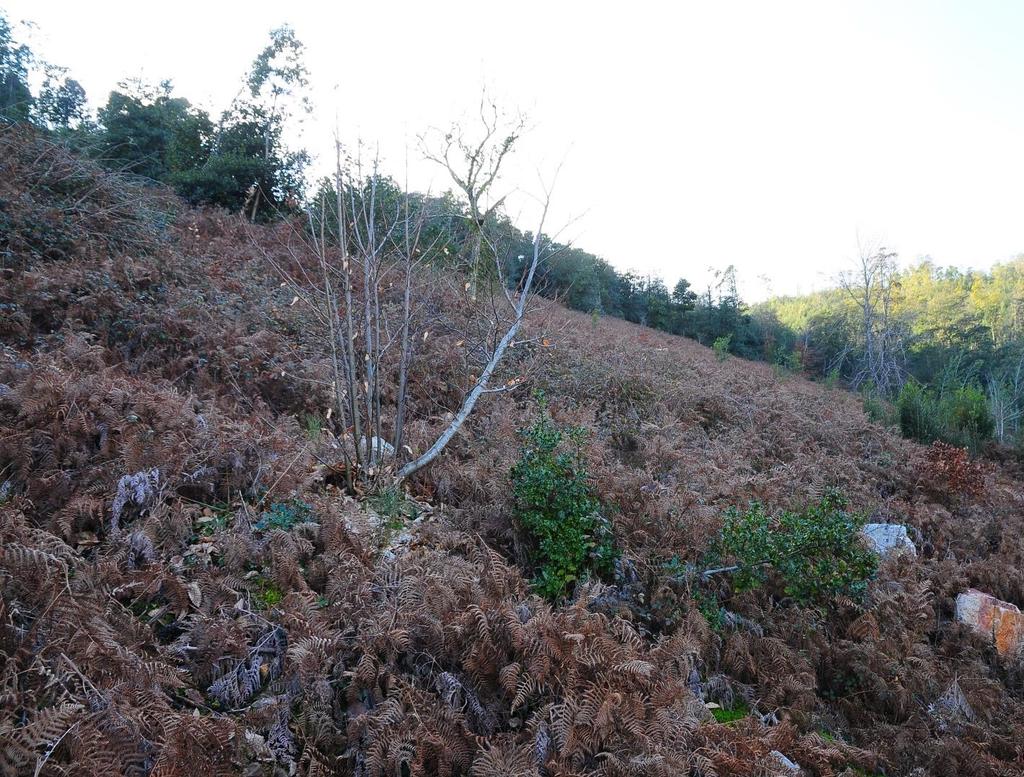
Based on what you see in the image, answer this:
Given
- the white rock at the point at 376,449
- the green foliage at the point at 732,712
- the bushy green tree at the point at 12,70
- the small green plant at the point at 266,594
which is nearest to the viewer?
the small green plant at the point at 266,594

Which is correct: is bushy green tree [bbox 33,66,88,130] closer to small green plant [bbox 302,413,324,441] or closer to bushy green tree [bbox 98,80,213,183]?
bushy green tree [bbox 98,80,213,183]

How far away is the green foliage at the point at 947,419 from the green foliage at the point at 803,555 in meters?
9.08

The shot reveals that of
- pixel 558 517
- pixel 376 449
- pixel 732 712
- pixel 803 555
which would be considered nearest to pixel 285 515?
pixel 376 449

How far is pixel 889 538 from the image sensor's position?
6.28 m

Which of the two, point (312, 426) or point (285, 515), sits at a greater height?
point (312, 426)

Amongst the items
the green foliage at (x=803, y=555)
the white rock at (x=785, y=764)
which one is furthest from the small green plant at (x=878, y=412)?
the white rock at (x=785, y=764)

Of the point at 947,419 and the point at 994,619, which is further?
the point at 947,419

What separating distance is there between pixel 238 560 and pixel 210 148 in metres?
15.9

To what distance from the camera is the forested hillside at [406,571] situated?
2.36 metres

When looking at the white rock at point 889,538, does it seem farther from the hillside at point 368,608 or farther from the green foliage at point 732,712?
the green foliage at point 732,712

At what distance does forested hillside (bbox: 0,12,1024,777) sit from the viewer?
2363mm

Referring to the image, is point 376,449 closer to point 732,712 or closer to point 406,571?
point 406,571

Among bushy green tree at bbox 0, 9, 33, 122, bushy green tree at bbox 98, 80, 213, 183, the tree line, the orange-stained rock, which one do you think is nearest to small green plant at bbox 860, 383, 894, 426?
the tree line

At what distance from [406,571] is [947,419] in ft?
41.9
